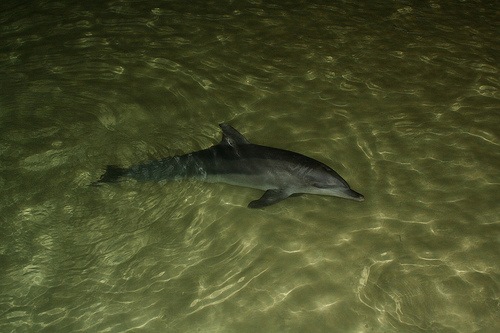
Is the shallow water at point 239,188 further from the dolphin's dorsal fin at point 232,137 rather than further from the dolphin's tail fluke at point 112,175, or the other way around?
the dolphin's dorsal fin at point 232,137

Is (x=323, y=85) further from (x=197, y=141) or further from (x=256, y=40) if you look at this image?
(x=197, y=141)

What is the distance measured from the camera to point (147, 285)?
4.65 m

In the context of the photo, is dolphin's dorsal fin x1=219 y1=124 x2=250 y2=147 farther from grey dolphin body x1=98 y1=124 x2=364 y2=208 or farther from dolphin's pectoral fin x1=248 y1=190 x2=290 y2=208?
dolphin's pectoral fin x1=248 y1=190 x2=290 y2=208

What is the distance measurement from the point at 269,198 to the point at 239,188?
0.57 metres

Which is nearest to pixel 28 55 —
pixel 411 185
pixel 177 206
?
pixel 177 206

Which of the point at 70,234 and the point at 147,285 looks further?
the point at 70,234

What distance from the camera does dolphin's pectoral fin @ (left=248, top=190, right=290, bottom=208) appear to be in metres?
5.20

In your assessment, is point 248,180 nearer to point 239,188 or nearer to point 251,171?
point 251,171

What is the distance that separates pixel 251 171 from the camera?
5445mm

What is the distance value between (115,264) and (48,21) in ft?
22.2

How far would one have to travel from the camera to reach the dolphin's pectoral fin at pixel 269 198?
520cm

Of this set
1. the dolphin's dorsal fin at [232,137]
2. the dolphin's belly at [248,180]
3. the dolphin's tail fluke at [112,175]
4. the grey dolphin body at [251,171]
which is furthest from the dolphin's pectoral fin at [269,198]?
the dolphin's tail fluke at [112,175]

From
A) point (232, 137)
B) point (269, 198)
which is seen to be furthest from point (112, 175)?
point (269, 198)

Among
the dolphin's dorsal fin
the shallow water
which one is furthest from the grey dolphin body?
the shallow water
